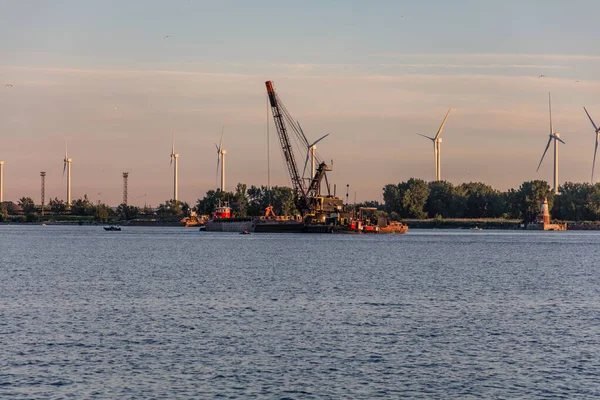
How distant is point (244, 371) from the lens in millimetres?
40938

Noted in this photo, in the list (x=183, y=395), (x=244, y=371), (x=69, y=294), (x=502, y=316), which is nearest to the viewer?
(x=183, y=395)

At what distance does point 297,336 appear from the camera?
165 feet

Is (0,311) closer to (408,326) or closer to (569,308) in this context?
(408,326)

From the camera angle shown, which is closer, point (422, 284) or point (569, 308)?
point (569, 308)

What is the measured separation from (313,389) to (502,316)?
24.8m

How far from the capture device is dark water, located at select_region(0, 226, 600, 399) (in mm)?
38281

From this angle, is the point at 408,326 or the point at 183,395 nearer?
the point at 183,395

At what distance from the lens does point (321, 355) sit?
44656mm

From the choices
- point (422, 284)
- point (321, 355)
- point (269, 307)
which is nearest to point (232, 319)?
point (269, 307)

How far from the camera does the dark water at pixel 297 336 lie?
1507 inches

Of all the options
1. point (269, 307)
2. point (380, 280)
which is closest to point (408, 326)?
point (269, 307)

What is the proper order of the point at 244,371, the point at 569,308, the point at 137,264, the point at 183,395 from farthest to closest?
the point at 137,264, the point at 569,308, the point at 244,371, the point at 183,395

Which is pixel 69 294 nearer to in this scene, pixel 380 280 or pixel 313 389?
pixel 380 280

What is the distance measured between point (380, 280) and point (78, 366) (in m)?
48.2
